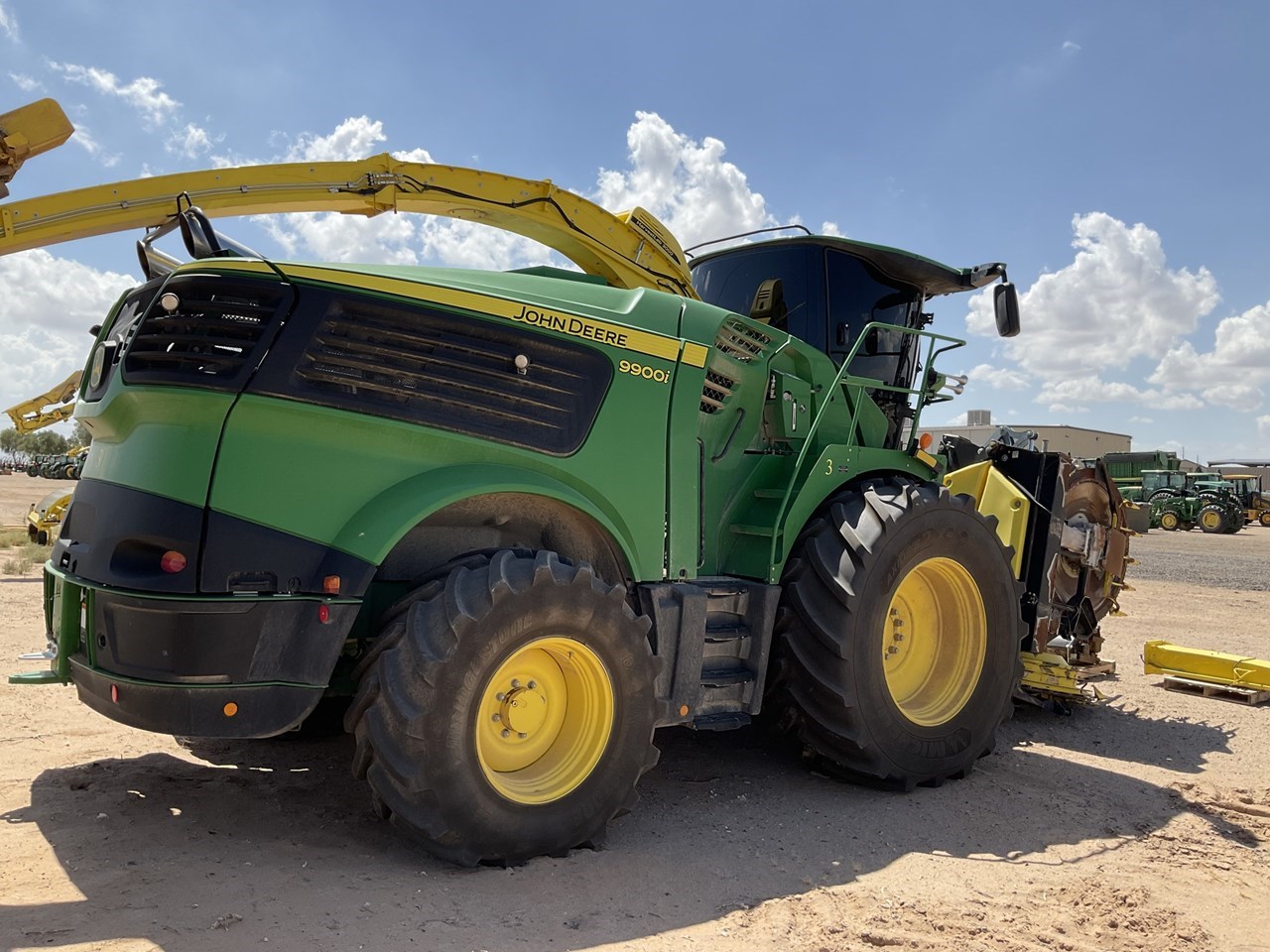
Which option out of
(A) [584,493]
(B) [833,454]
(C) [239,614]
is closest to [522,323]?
(A) [584,493]

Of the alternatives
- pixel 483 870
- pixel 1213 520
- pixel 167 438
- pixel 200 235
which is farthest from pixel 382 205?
pixel 1213 520

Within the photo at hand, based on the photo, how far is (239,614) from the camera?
3172 mm

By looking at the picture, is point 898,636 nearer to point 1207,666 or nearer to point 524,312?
point 524,312

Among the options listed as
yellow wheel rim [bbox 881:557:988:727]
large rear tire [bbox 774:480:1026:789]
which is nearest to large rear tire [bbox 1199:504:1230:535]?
large rear tire [bbox 774:480:1026:789]

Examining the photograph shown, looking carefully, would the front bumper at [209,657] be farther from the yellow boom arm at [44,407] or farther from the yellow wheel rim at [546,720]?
the yellow boom arm at [44,407]

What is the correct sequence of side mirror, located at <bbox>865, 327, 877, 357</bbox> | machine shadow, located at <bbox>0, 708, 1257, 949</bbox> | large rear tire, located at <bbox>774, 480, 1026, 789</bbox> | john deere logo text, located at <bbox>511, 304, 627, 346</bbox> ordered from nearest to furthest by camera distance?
1. machine shadow, located at <bbox>0, 708, 1257, 949</bbox>
2. john deere logo text, located at <bbox>511, 304, 627, 346</bbox>
3. large rear tire, located at <bbox>774, 480, 1026, 789</bbox>
4. side mirror, located at <bbox>865, 327, 877, 357</bbox>

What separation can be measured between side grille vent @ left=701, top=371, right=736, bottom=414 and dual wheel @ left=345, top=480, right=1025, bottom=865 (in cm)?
78

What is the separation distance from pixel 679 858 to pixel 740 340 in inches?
97.1

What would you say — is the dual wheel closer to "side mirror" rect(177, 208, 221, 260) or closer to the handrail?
the handrail

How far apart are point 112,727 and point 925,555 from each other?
4.45 m

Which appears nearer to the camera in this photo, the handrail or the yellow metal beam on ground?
the handrail

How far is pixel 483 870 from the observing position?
11.1ft

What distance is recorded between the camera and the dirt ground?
2.98 meters

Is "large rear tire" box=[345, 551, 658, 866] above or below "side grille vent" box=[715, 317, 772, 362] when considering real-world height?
below
